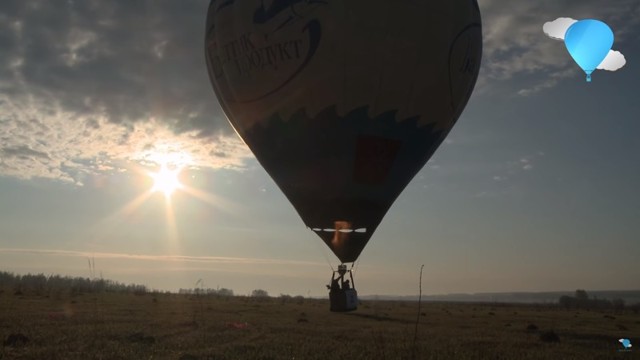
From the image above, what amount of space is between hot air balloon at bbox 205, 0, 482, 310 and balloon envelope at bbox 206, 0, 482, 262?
0.03 meters

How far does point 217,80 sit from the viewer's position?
21.2 meters

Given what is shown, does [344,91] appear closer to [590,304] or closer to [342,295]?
[342,295]

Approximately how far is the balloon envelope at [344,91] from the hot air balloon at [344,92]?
1.4 inches

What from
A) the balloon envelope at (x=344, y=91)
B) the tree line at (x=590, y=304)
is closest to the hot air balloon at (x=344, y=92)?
the balloon envelope at (x=344, y=91)

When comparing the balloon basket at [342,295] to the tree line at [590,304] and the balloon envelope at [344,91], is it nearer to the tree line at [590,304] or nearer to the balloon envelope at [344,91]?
the balloon envelope at [344,91]

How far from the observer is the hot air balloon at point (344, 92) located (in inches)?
696

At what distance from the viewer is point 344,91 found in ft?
58.4

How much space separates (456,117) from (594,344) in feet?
35.2

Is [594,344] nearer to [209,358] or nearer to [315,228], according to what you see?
[315,228]

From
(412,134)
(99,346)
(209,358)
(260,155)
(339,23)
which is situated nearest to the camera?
(209,358)

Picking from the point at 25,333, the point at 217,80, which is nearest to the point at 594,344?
the point at 217,80

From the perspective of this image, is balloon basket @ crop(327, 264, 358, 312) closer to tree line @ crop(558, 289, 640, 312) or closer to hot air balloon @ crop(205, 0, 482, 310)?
hot air balloon @ crop(205, 0, 482, 310)

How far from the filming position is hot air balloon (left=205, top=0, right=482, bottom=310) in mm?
17672

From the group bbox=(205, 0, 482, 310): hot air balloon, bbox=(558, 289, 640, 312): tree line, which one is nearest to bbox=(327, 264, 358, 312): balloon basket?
bbox=(205, 0, 482, 310): hot air balloon
